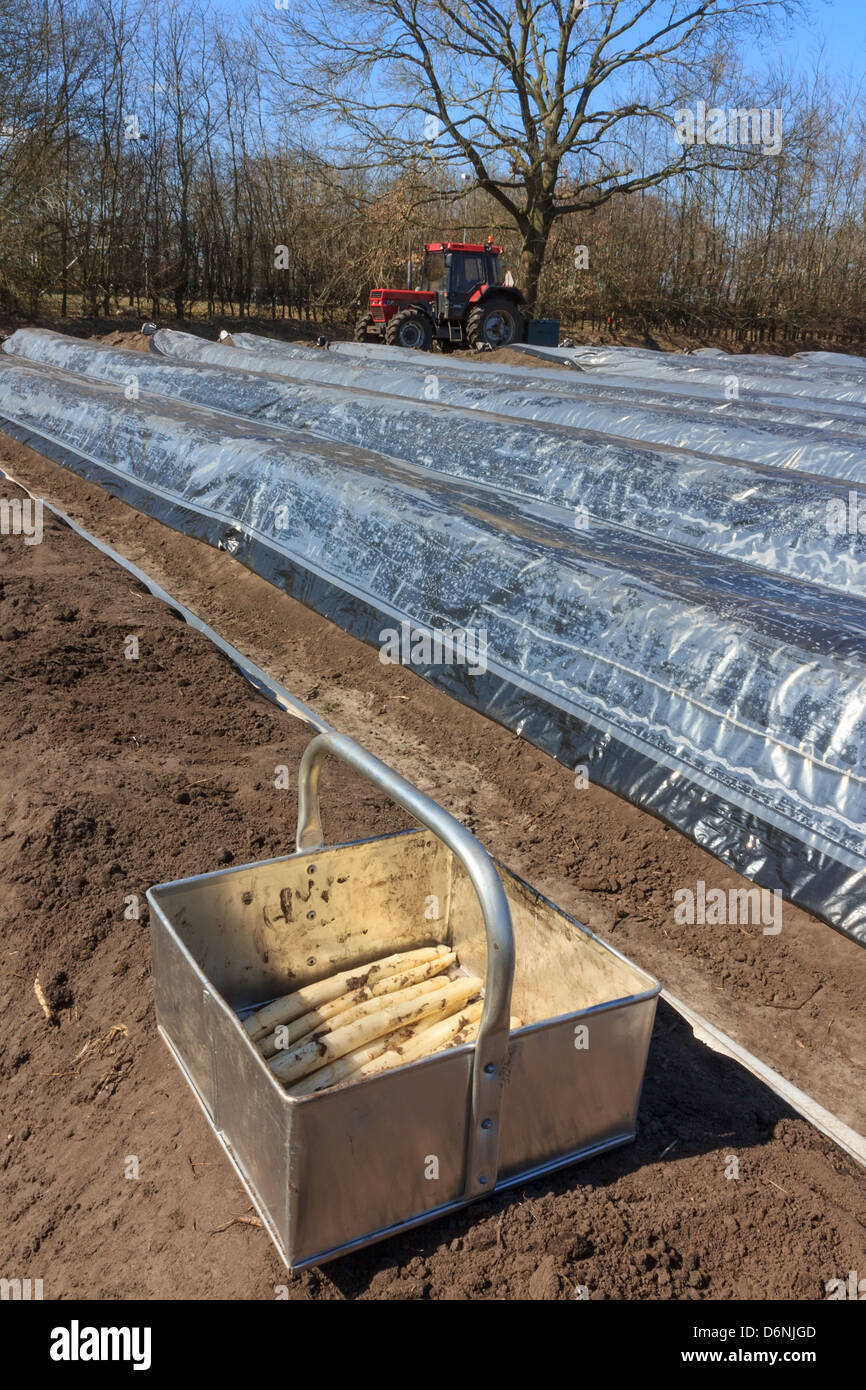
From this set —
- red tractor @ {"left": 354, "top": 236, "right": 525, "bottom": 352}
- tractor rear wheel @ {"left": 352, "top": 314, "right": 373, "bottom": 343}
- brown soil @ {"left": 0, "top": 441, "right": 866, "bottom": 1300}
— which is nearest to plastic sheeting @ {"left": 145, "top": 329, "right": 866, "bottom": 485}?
brown soil @ {"left": 0, "top": 441, "right": 866, "bottom": 1300}

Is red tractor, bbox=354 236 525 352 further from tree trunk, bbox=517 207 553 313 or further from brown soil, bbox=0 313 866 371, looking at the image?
tree trunk, bbox=517 207 553 313

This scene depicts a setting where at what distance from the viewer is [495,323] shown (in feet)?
62.0

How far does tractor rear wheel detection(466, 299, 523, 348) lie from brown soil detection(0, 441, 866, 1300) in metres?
14.7

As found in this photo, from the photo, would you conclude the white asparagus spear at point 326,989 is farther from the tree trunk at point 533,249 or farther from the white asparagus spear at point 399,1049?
the tree trunk at point 533,249

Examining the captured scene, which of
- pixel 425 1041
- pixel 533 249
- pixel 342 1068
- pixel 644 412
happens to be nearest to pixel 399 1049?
pixel 425 1041

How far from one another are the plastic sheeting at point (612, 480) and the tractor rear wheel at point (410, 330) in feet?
29.3

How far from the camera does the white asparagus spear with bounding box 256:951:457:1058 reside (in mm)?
2373

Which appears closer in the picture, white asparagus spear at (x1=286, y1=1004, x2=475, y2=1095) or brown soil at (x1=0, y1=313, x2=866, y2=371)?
white asparagus spear at (x1=286, y1=1004, x2=475, y2=1095)

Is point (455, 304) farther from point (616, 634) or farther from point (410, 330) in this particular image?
point (616, 634)

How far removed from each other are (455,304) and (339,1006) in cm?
1840

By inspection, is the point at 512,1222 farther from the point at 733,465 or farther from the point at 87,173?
the point at 87,173

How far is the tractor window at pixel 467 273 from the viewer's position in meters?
18.6

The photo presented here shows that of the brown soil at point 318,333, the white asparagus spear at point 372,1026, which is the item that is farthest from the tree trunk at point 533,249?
the white asparagus spear at point 372,1026

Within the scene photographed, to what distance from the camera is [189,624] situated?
5.48m
